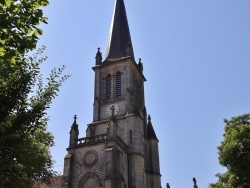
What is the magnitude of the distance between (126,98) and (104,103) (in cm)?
266

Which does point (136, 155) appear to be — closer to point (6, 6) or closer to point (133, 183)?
point (133, 183)

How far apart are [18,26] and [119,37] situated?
3689 cm

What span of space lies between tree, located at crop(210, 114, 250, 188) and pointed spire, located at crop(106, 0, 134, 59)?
66.5 feet

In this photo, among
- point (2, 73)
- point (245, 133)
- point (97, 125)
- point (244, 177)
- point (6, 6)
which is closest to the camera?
point (6, 6)

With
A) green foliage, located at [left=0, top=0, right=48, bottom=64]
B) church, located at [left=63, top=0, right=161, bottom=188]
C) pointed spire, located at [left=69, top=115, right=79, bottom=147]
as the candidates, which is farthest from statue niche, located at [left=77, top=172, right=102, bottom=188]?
green foliage, located at [left=0, top=0, right=48, bottom=64]

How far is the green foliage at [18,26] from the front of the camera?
6.29 m

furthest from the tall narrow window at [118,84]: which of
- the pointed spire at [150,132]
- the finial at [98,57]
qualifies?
the pointed spire at [150,132]

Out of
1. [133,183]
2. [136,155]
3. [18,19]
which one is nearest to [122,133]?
[136,155]

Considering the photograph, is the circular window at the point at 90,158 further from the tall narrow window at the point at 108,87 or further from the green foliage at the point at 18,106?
the green foliage at the point at 18,106

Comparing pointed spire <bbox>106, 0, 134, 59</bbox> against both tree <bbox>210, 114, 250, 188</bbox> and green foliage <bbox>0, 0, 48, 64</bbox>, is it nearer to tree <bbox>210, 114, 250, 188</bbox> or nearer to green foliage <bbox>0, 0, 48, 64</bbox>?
tree <bbox>210, 114, 250, 188</bbox>

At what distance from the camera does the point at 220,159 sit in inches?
844

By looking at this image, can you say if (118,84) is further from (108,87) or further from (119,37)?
(119,37)

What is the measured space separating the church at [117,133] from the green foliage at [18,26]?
21278 mm

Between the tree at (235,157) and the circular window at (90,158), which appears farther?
the circular window at (90,158)
